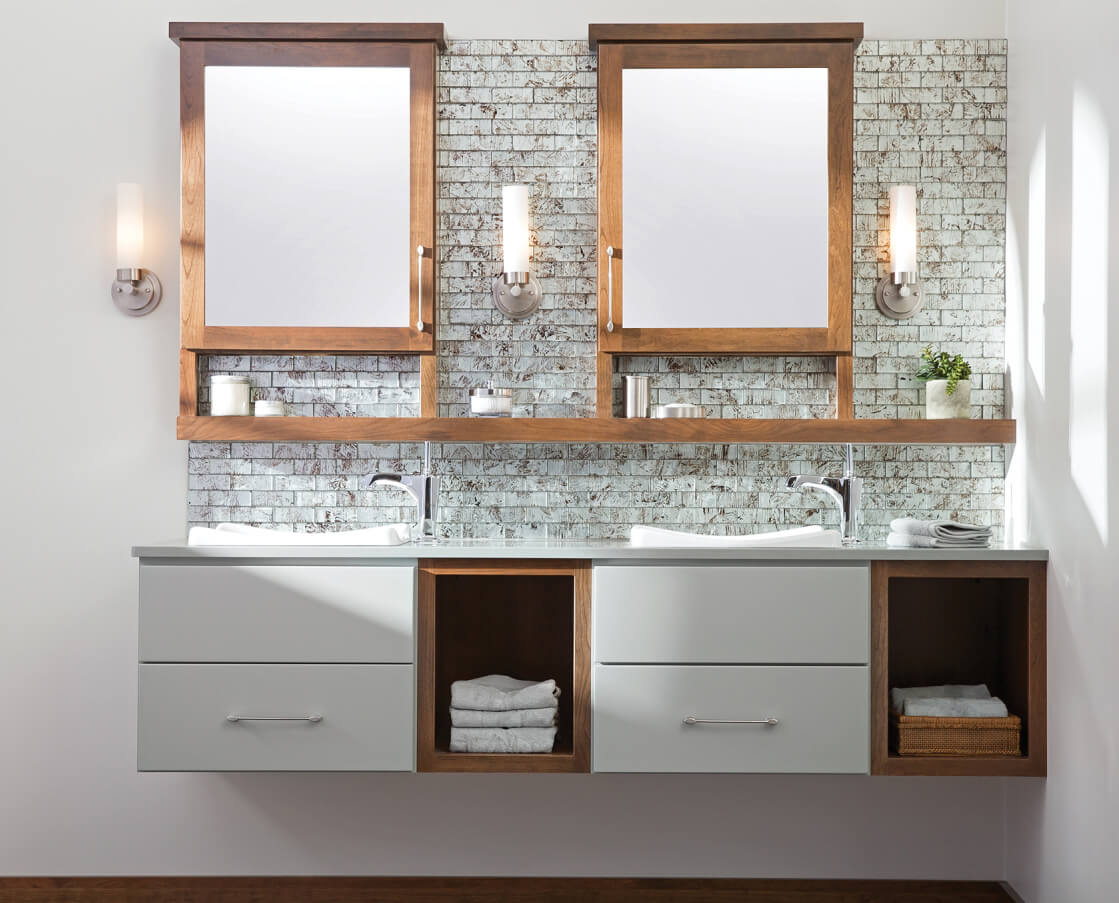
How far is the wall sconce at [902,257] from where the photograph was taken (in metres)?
2.52

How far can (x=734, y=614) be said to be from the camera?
2168mm

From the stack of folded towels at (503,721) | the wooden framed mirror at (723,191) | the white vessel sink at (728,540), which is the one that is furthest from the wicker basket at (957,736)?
the wooden framed mirror at (723,191)

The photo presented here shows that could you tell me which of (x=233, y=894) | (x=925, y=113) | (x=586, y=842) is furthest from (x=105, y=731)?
(x=925, y=113)

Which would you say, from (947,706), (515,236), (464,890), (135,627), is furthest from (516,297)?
(464,890)

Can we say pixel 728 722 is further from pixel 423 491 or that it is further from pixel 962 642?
pixel 423 491

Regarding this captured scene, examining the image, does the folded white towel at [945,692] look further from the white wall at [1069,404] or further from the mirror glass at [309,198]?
the mirror glass at [309,198]

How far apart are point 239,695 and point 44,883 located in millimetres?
969

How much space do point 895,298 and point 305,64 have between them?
1638mm

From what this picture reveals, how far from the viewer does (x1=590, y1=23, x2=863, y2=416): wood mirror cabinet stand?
8.27 feet

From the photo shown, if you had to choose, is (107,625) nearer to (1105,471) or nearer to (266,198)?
(266,198)

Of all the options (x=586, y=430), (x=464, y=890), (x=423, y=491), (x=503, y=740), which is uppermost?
(x=586, y=430)

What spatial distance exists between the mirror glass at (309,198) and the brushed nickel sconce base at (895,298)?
1223 mm

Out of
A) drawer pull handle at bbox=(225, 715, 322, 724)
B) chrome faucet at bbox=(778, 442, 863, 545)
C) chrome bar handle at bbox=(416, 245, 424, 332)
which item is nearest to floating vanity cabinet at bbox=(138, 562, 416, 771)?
drawer pull handle at bbox=(225, 715, 322, 724)

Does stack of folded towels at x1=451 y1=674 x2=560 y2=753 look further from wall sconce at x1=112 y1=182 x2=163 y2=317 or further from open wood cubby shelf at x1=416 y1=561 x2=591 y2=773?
wall sconce at x1=112 y1=182 x2=163 y2=317
